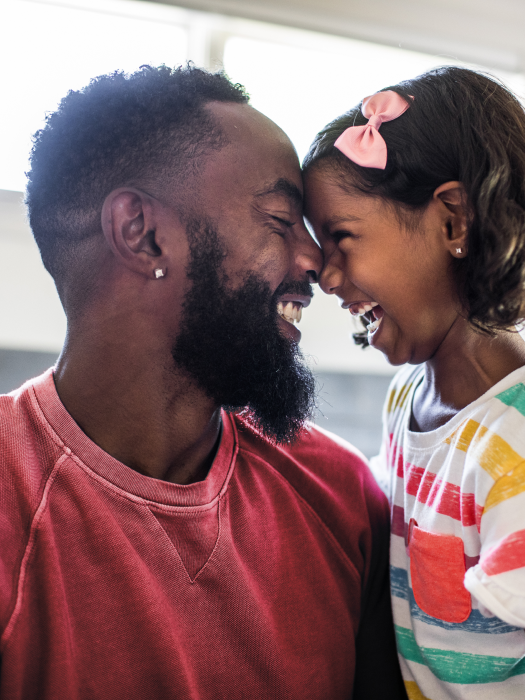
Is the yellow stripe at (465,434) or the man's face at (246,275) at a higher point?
the man's face at (246,275)

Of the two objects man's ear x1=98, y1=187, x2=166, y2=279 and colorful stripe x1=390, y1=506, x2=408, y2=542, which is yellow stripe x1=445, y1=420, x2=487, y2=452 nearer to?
colorful stripe x1=390, y1=506, x2=408, y2=542

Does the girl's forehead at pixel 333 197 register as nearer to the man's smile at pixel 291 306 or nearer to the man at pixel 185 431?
the man at pixel 185 431

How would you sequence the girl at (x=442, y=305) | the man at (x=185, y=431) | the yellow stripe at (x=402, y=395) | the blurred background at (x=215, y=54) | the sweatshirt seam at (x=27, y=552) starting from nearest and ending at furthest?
the sweatshirt seam at (x=27, y=552) < the man at (x=185, y=431) < the girl at (x=442, y=305) < the yellow stripe at (x=402, y=395) < the blurred background at (x=215, y=54)

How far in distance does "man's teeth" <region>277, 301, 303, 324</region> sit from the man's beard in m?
0.04

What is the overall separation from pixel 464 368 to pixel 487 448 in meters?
0.21

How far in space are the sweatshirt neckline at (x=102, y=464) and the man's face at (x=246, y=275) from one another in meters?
0.19

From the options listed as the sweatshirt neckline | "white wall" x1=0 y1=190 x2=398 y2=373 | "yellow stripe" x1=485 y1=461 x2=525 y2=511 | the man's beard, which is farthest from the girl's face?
"white wall" x1=0 y1=190 x2=398 y2=373

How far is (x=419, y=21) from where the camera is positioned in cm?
215

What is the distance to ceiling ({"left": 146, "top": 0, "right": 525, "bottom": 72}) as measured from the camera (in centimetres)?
205

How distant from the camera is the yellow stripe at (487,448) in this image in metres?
0.97

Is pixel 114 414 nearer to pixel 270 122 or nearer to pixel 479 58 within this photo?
pixel 270 122

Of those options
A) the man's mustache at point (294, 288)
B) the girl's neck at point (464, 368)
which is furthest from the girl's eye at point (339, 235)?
the girl's neck at point (464, 368)

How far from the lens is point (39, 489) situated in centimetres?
91

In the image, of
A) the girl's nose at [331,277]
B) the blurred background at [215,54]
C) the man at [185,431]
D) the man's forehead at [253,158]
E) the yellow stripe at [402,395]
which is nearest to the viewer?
the man at [185,431]
